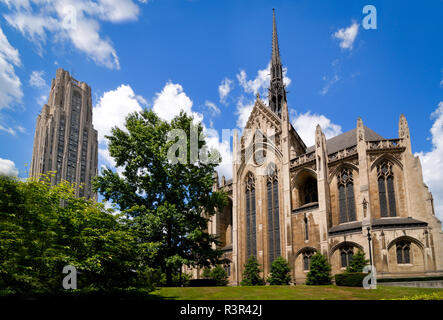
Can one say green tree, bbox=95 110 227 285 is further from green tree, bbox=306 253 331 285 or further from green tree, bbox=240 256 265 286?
green tree, bbox=240 256 265 286

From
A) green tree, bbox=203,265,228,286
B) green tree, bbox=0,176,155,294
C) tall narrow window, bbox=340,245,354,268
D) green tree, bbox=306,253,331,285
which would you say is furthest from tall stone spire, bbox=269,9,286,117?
green tree, bbox=0,176,155,294

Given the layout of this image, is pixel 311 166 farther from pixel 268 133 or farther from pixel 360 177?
pixel 268 133

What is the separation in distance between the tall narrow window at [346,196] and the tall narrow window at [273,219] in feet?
27.4

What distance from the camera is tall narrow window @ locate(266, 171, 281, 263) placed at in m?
39.2

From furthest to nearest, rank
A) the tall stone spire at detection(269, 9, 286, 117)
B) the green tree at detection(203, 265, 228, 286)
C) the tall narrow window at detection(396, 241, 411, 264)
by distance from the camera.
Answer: the tall stone spire at detection(269, 9, 286, 117)
the green tree at detection(203, 265, 228, 286)
the tall narrow window at detection(396, 241, 411, 264)

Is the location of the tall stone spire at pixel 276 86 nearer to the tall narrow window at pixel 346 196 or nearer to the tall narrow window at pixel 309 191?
the tall narrow window at pixel 309 191

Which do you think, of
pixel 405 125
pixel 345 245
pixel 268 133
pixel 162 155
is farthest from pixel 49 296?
pixel 268 133

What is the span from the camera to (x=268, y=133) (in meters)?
44.5

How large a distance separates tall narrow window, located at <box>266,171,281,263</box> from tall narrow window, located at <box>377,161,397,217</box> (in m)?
12.5

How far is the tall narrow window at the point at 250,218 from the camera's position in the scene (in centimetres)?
4209

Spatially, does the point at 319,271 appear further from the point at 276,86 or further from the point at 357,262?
the point at 276,86

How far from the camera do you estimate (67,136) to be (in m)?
109

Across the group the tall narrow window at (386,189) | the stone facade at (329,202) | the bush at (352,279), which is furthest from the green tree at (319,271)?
the tall narrow window at (386,189)

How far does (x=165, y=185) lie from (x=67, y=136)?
96.4 meters
